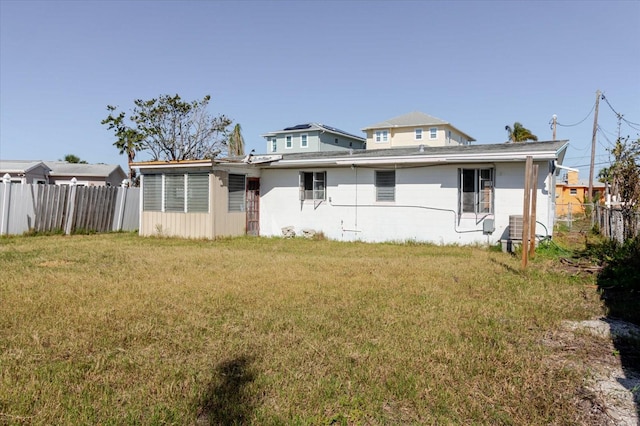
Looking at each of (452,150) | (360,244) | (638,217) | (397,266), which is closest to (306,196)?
(360,244)

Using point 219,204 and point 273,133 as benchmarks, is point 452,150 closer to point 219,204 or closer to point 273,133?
point 219,204

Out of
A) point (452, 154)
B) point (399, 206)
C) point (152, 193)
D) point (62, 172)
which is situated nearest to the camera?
point (452, 154)

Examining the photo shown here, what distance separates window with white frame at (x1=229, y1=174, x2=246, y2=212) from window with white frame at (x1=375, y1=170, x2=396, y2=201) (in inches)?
185

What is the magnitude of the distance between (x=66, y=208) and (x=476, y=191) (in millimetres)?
13800

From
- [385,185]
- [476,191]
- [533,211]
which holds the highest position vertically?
[385,185]

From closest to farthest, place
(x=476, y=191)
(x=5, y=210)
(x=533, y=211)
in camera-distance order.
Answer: (x=533, y=211)
(x=476, y=191)
(x=5, y=210)

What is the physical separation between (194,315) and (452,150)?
978 centimetres

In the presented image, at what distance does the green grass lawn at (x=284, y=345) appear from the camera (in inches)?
125

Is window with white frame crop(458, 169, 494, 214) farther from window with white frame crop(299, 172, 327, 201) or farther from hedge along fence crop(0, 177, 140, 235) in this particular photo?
hedge along fence crop(0, 177, 140, 235)

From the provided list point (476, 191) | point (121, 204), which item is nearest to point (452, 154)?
point (476, 191)

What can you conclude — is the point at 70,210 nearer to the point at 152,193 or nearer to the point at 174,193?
the point at 152,193

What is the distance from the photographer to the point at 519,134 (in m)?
38.5

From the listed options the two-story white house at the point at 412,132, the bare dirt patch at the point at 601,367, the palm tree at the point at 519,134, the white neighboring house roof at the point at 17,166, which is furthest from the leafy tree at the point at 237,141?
the bare dirt patch at the point at 601,367

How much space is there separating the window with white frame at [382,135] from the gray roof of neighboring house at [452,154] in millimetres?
27834
